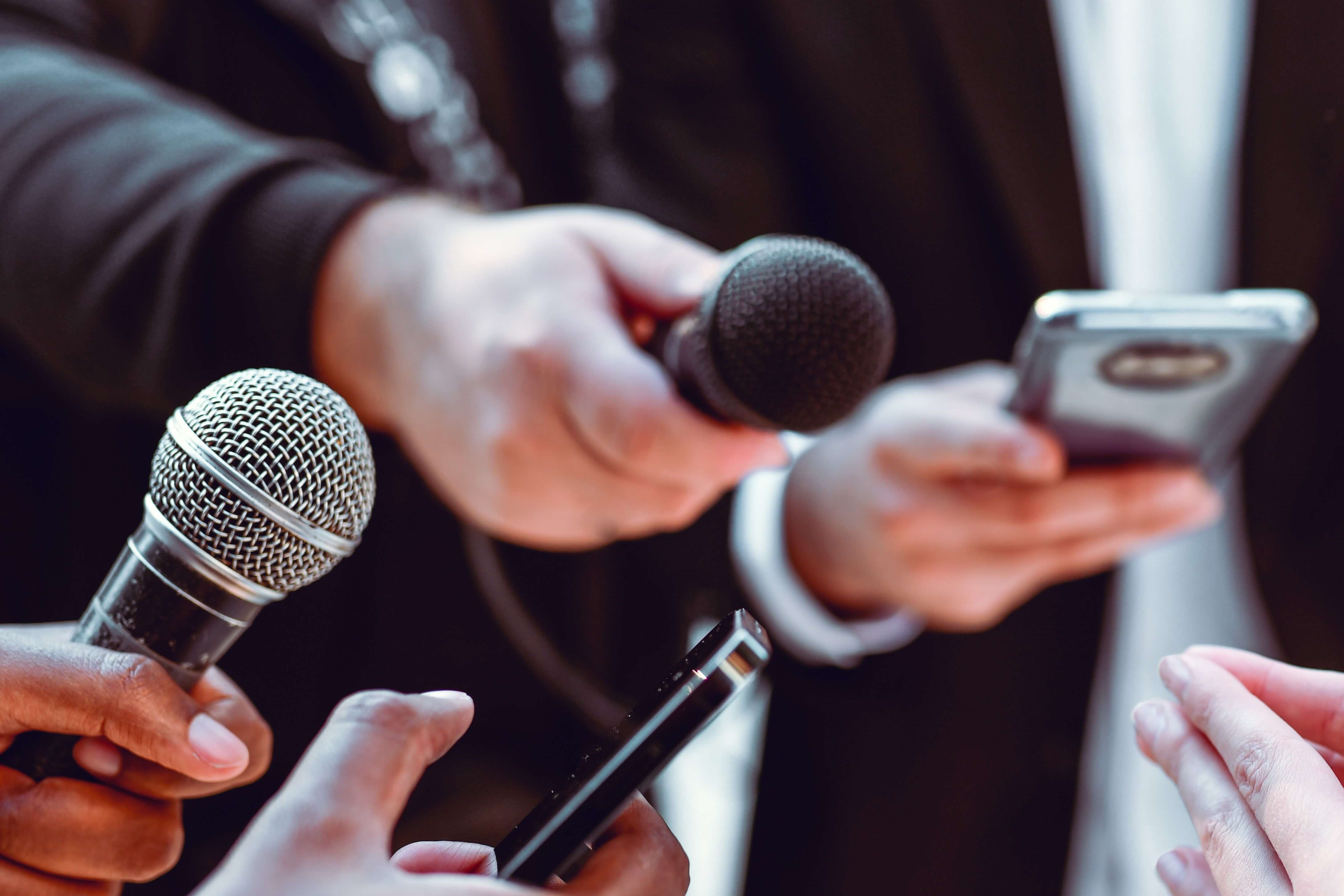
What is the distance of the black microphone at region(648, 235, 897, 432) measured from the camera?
0.39 metres

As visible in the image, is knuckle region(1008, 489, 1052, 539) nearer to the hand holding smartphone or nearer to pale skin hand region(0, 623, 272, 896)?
the hand holding smartphone

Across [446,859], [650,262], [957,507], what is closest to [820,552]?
[957,507]

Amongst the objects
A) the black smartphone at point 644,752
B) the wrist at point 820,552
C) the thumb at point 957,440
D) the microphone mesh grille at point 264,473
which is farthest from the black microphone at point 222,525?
the wrist at point 820,552

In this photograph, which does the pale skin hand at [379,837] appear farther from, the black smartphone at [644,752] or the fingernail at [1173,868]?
the fingernail at [1173,868]

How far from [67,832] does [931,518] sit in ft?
2.24

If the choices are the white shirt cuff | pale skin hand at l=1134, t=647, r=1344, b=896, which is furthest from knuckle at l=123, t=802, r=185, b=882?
the white shirt cuff

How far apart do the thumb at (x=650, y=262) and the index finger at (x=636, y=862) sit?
0.89 ft

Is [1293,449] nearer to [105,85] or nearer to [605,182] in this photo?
[605,182]

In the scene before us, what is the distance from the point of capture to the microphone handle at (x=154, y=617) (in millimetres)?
256

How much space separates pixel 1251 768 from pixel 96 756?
0.36m

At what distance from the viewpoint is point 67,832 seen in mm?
264

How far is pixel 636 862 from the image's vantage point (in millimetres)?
247

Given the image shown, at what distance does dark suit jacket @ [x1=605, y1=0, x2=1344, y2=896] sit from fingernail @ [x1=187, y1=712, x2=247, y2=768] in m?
0.72

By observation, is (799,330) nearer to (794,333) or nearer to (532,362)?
(794,333)
